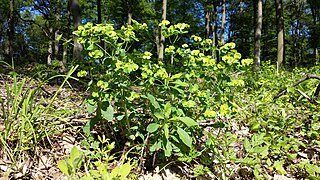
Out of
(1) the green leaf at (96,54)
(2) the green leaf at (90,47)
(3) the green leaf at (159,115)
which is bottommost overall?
(3) the green leaf at (159,115)

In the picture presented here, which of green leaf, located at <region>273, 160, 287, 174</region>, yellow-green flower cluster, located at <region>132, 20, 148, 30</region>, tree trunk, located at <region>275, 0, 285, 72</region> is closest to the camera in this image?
yellow-green flower cluster, located at <region>132, 20, 148, 30</region>

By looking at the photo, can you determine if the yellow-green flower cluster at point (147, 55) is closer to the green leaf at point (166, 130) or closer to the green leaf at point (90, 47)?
the green leaf at point (90, 47)

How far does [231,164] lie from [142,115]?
0.82 m

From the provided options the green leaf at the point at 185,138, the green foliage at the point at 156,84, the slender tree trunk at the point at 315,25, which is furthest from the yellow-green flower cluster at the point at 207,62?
the slender tree trunk at the point at 315,25

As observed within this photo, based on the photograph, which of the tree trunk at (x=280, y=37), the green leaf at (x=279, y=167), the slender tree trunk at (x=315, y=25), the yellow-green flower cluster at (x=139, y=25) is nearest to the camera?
the yellow-green flower cluster at (x=139, y=25)

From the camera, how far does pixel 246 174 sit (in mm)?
1817

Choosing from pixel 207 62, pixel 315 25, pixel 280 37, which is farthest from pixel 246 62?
pixel 315 25

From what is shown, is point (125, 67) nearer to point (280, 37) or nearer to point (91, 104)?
point (91, 104)

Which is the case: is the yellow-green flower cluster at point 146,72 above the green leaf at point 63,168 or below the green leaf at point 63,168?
above

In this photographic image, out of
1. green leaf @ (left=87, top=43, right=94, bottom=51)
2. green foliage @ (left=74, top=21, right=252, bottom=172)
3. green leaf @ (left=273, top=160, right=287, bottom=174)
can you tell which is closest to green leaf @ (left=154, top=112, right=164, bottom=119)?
green foliage @ (left=74, top=21, right=252, bottom=172)

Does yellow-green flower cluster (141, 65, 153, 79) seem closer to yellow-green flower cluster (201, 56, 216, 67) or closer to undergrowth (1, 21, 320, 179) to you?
undergrowth (1, 21, 320, 179)

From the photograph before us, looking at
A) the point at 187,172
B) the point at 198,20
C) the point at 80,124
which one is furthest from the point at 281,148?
the point at 198,20

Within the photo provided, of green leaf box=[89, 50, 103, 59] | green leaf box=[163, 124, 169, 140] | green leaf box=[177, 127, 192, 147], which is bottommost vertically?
green leaf box=[177, 127, 192, 147]

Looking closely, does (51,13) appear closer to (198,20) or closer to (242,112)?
(198,20)
